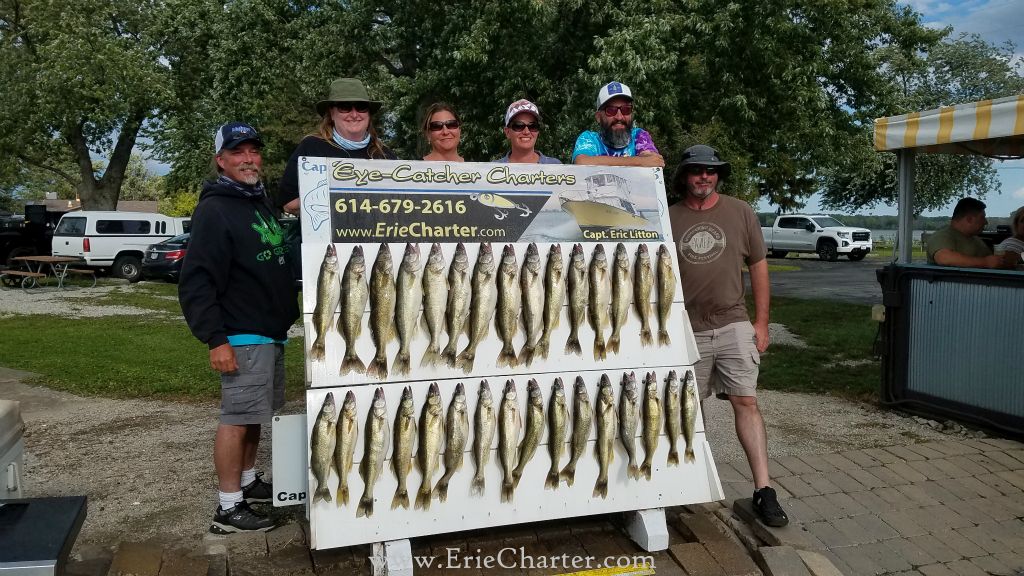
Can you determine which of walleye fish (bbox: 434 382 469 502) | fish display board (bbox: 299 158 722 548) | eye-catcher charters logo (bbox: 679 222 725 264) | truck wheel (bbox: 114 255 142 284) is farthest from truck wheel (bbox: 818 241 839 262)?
walleye fish (bbox: 434 382 469 502)

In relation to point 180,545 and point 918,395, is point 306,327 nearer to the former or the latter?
point 180,545

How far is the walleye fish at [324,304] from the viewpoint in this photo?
352cm

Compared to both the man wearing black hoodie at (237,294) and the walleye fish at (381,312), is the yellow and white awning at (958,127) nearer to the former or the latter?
the walleye fish at (381,312)

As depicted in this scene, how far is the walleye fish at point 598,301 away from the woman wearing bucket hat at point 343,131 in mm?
1473

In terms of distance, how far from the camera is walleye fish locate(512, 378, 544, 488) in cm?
379

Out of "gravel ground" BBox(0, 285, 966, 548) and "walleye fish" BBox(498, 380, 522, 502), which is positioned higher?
"walleye fish" BBox(498, 380, 522, 502)

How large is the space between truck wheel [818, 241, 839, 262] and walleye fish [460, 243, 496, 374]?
31738 mm

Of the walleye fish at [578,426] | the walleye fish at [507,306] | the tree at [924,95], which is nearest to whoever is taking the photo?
the walleye fish at [507,306]

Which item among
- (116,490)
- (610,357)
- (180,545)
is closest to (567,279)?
(610,357)

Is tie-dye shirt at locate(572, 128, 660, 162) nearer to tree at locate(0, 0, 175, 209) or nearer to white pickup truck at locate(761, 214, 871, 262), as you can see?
tree at locate(0, 0, 175, 209)

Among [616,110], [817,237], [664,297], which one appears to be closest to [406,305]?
[664,297]

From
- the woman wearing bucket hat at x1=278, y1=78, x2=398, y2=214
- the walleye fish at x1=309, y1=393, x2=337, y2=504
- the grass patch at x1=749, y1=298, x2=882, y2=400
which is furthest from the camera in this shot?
the grass patch at x1=749, y1=298, x2=882, y2=400

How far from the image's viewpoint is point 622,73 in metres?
12.7

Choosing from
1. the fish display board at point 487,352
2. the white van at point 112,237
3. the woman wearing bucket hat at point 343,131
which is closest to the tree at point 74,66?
the white van at point 112,237
